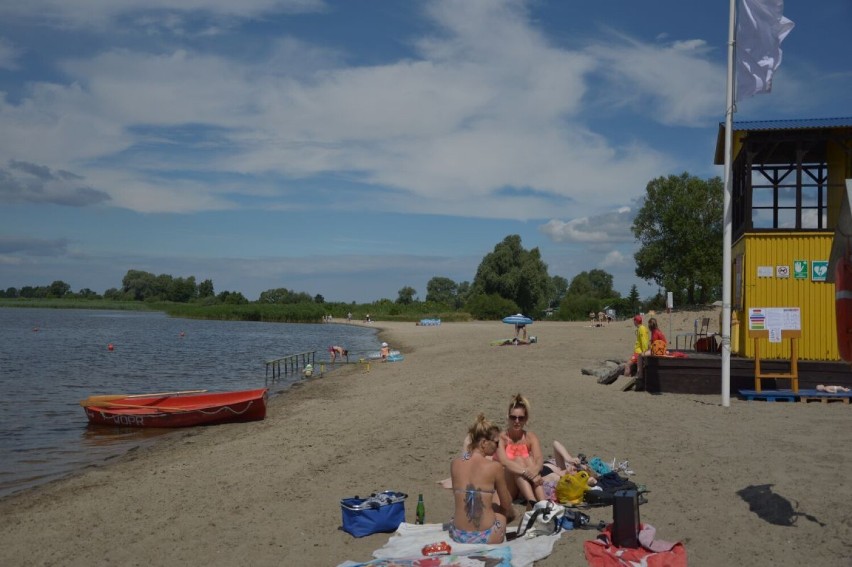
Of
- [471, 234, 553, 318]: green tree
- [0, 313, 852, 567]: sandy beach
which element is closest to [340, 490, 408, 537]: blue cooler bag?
[0, 313, 852, 567]: sandy beach

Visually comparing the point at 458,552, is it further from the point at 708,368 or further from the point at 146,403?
the point at 146,403

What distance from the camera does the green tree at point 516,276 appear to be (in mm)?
89500

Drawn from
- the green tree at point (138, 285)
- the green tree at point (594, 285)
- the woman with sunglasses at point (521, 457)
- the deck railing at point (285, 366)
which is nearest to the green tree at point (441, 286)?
the green tree at point (594, 285)

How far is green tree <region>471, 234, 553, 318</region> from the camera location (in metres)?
89.5

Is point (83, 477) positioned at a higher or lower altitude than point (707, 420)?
lower

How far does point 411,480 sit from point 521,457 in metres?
1.87

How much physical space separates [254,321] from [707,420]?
336ft

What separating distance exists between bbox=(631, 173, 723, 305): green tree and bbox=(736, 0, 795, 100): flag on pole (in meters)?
39.5

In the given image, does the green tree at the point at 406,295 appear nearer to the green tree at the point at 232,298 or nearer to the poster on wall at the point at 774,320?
the green tree at the point at 232,298

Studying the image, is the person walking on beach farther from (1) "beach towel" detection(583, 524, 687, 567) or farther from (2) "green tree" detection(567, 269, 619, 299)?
(2) "green tree" detection(567, 269, 619, 299)

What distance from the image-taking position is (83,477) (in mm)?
12320

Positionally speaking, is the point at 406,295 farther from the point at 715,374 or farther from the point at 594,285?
the point at 715,374

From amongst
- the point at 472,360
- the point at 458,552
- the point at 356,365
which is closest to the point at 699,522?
the point at 458,552

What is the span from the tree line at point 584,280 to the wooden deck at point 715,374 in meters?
36.7
